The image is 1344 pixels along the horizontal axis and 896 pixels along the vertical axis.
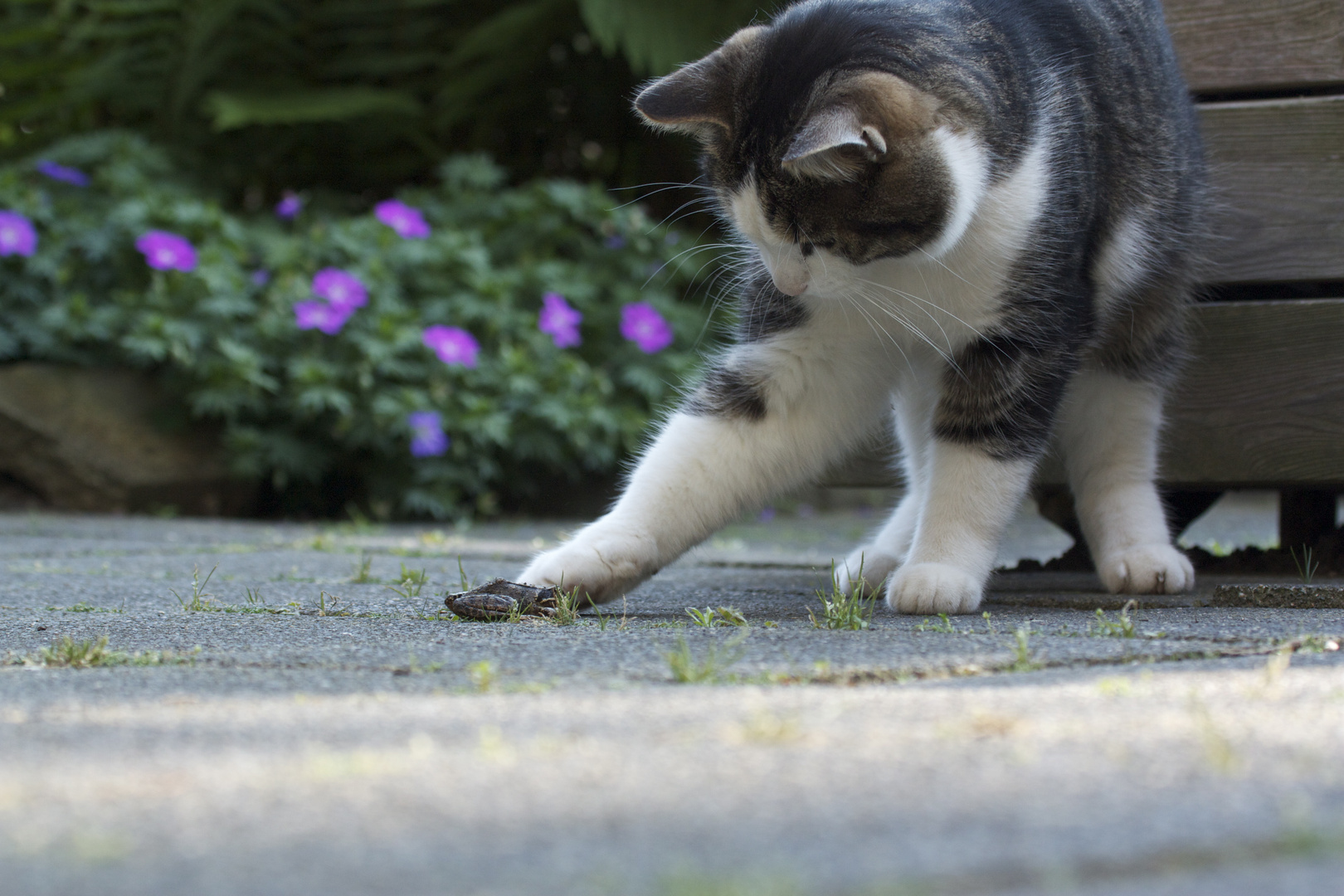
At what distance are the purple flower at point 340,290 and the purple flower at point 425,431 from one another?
365mm

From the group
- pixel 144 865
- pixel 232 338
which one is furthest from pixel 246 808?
pixel 232 338

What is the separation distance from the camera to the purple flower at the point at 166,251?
335 centimetres

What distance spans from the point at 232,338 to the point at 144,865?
2930 millimetres

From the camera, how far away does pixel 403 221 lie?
3705mm

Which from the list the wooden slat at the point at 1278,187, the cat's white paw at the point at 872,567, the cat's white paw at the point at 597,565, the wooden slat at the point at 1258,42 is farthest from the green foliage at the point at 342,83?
the cat's white paw at the point at 597,565

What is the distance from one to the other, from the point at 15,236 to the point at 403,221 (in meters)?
1.04

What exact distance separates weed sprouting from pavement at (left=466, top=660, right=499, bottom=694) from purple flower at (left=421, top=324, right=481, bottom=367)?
241 cm

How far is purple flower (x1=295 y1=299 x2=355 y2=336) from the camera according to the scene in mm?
3316

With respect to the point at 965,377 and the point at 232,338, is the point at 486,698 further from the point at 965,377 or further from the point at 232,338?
the point at 232,338

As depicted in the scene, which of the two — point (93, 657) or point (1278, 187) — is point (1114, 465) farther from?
point (93, 657)

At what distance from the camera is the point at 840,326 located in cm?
176

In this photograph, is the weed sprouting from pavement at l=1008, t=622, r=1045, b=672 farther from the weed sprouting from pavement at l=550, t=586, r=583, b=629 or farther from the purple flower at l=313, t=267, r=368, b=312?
the purple flower at l=313, t=267, r=368, b=312

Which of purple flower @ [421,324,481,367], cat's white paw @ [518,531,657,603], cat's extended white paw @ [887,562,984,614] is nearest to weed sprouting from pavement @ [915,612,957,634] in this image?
cat's extended white paw @ [887,562,984,614]

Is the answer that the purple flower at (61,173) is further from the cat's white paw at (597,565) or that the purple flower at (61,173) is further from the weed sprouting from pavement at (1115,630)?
the weed sprouting from pavement at (1115,630)
